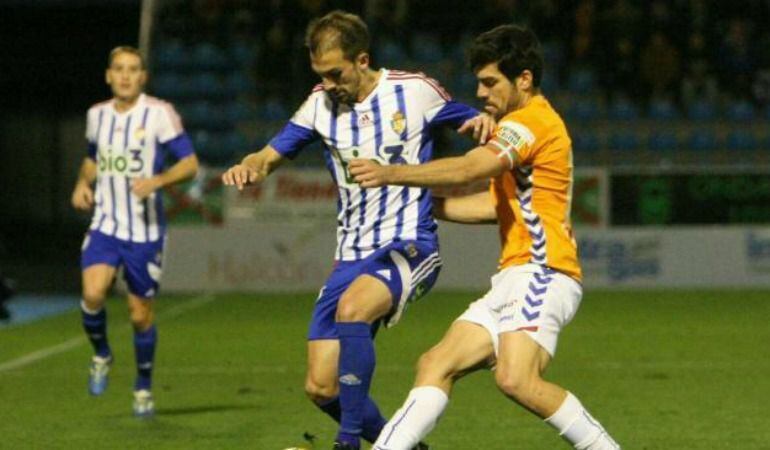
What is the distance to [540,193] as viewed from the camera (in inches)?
255

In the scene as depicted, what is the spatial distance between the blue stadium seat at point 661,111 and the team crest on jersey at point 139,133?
43.1 ft

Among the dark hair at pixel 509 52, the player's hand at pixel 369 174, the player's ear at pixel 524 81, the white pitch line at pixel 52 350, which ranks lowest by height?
the white pitch line at pixel 52 350

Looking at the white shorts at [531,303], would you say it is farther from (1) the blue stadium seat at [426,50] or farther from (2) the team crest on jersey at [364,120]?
(1) the blue stadium seat at [426,50]

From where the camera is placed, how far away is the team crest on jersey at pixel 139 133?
9742mm

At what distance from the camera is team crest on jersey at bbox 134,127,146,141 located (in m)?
9.74

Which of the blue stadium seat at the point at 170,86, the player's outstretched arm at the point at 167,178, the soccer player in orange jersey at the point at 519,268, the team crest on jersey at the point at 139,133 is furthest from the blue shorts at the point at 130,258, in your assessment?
the blue stadium seat at the point at 170,86

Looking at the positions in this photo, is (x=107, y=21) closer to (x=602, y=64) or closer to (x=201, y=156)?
(x=201, y=156)

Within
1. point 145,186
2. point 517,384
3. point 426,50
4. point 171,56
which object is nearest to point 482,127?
point 517,384

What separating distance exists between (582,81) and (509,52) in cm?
1622

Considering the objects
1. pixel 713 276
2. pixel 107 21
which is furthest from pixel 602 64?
pixel 107 21

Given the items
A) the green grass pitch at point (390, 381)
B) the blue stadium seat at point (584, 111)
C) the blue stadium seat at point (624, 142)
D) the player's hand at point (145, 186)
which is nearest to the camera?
the green grass pitch at point (390, 381)

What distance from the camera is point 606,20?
22453 millimetres

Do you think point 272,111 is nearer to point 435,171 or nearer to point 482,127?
point 482,127

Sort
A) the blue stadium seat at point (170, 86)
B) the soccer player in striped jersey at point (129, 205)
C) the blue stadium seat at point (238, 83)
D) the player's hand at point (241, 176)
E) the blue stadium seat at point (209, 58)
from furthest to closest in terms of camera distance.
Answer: the blue stadium seat at point (209, 58), the blue stadium seat at point (170, 86), the blue stadium seat at point (238, 83), the soccer player in striped jersey at point (129, 205), the player's hand at point (241, 176)
